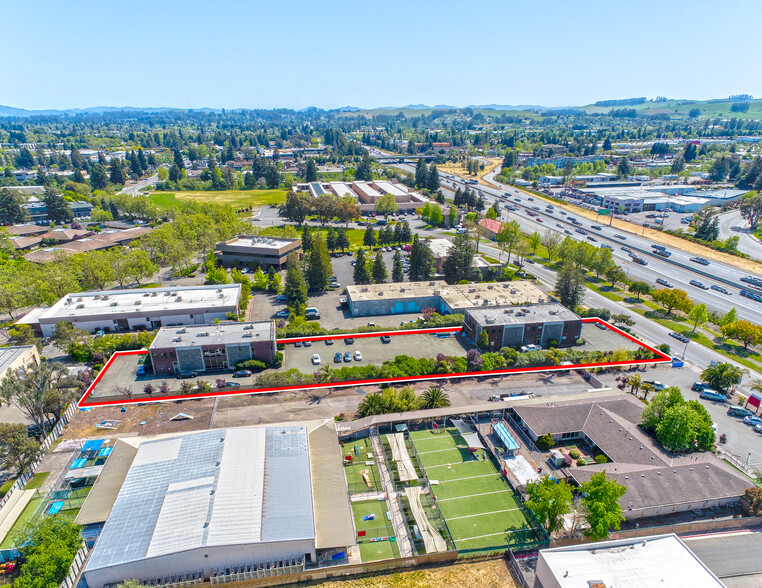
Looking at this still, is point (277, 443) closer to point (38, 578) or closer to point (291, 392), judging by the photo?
point (291, 392)

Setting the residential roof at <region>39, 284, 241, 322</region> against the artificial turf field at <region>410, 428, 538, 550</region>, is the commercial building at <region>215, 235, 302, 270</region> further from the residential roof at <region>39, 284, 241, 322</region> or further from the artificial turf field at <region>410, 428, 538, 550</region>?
the artificial turf field at <region>410, 428, 538, 550</region>

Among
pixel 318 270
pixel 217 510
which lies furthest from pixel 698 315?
pixel 217 510

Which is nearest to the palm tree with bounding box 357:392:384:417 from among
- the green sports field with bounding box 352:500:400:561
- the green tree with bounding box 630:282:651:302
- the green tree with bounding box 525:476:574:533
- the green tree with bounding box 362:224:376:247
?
the green sports field with bounding box 352:500:400:561

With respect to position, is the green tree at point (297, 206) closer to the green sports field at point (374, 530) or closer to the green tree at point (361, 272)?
the green tree at point (361, 272)

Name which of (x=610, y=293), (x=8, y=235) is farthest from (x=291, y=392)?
(x=8, y=235)

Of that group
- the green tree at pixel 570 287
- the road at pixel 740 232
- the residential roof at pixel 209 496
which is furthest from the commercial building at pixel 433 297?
the road at pixel 740 232
